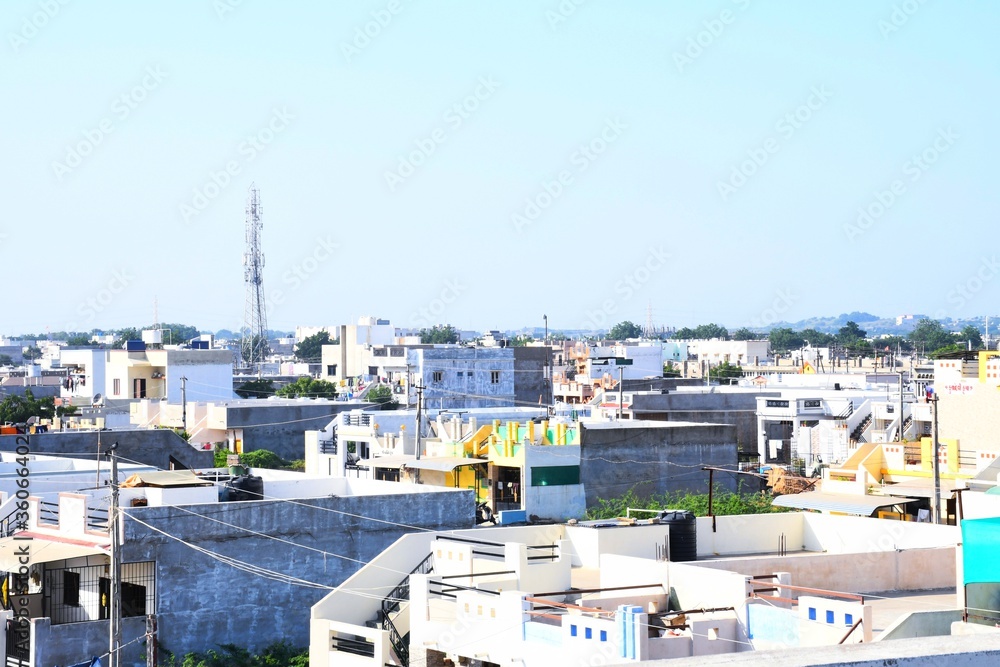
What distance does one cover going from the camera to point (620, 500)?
96.4 ft

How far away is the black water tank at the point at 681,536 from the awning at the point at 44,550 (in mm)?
8000

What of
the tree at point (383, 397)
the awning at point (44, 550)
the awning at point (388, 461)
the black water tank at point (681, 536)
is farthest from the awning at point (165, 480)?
the tree at point (383, 397)

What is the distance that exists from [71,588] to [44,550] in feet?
2.68

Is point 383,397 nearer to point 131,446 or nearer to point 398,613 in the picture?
point 131,446

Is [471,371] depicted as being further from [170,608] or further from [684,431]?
[170,608]

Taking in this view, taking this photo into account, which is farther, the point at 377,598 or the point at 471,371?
the point at 471,371

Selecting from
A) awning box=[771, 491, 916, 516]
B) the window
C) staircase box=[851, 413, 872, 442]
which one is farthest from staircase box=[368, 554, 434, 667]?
staircase box=[851, 413, 872, 442]

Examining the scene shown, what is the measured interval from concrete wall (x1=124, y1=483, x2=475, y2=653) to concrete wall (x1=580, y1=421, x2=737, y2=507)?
8.97 metres

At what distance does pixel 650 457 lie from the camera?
102 ft

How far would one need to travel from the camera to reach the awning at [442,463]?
30297 mm

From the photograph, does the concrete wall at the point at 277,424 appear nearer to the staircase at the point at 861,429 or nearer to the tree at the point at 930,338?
the staircase at the point at 861,429

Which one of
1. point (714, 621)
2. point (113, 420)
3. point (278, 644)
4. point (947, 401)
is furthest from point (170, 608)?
point (113, 420)

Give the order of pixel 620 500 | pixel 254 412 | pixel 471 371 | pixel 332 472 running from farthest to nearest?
pixel 471 371 < pixel 254 412 < pixel 332 472 < pixel 620 500

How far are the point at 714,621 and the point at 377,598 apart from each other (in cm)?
554
